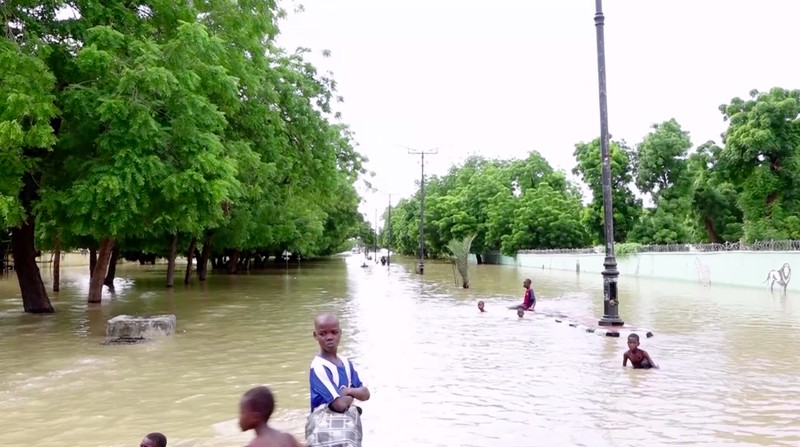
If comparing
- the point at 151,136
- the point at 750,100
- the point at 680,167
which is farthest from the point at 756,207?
the point at 151,136

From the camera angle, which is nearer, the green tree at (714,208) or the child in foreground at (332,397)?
the child in foreground at (332,397)

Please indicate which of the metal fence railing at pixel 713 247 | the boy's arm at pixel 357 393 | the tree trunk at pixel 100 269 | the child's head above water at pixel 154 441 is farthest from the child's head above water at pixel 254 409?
the metal fence railing at pixel 713 247

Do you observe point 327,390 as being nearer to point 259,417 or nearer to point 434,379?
point 259,417

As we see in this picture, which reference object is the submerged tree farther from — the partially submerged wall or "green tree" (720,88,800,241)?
"green tree" (720,88,800,241)

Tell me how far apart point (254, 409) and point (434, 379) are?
6887 mm

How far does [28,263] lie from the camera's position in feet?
61.9

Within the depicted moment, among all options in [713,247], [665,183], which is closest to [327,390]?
[713,247]

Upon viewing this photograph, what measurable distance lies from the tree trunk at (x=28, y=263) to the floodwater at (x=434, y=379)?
0.85 m

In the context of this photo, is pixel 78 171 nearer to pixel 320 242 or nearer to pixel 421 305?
pixel 421 305

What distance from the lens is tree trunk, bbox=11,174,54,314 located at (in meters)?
17.6

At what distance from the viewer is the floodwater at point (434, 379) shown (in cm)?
741

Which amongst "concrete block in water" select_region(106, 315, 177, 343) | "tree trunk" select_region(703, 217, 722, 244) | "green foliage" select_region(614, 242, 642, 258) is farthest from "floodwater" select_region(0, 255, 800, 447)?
"tree trunk" select_region(703, 217, 722, 244)

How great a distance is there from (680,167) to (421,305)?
38.3m

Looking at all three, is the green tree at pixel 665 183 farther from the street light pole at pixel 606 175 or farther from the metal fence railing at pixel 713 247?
the street light pole at pixel 606 175
